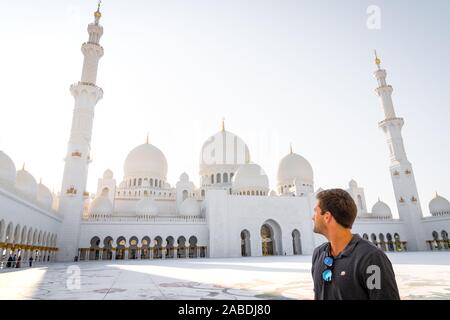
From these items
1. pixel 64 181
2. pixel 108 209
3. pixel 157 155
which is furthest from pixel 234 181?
pixel 64 181

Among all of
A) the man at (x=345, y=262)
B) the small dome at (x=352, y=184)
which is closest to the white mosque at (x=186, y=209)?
the small dome at (x=352, y=184)

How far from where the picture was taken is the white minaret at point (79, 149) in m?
21.5

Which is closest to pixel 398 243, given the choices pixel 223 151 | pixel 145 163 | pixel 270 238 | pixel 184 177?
pixel 270 238

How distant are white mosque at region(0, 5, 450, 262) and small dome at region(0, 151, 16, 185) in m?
0.06

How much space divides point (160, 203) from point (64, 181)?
1129 centimetres

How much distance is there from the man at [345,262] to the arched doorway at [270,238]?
26.4 metres

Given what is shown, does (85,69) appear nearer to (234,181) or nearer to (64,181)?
(64,181)

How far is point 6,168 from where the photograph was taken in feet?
52.5

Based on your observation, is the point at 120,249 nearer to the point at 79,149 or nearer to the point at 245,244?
the point at 79,149

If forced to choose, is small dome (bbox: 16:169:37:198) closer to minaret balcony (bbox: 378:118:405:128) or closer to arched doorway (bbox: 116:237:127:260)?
arched doorway (bbox: 116:237:127:260)

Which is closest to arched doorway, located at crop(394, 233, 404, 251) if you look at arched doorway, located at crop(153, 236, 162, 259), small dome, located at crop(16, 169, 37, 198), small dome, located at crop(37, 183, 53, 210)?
arched doorway, located at crop(153, 236, 162, 259)

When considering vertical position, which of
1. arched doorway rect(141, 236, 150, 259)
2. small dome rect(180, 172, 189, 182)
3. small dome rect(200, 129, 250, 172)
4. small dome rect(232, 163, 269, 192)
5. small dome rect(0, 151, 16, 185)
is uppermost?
small dome rect(200, 129, 250, 172)

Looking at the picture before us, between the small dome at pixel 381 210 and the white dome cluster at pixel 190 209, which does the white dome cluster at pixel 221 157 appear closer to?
the white dome cluster at pixel 190 209

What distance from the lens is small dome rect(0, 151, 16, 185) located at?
1576 cm
